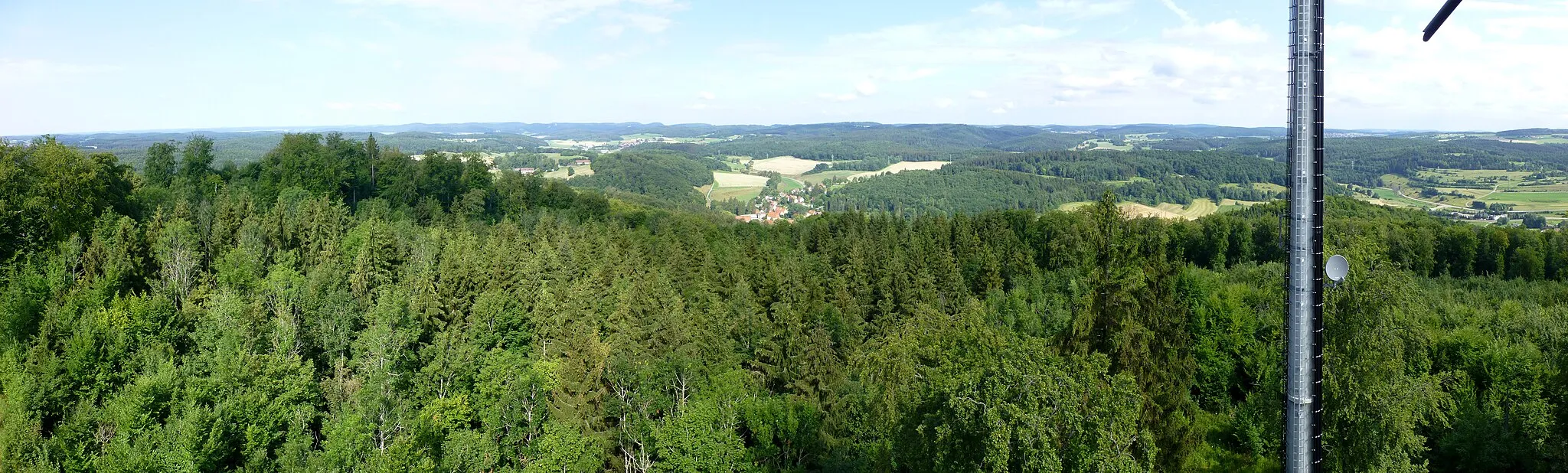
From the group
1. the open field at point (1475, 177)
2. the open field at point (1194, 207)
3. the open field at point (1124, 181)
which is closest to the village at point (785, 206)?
the open field at point (1194, 207)

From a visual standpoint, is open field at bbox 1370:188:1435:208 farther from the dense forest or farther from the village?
the village

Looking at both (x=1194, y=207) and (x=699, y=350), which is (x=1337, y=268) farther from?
(x=1194, y=207)

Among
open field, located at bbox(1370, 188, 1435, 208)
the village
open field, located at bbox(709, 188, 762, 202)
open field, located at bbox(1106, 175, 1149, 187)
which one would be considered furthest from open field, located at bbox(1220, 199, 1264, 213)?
open field, located at bbox(709, 188, 762, 202)

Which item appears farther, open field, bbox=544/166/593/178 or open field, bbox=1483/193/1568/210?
open field, bbox=544/166/593/178

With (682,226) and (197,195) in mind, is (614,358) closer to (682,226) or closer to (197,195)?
(682,226)

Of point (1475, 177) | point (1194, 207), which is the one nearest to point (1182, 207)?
point (1194, 207)
